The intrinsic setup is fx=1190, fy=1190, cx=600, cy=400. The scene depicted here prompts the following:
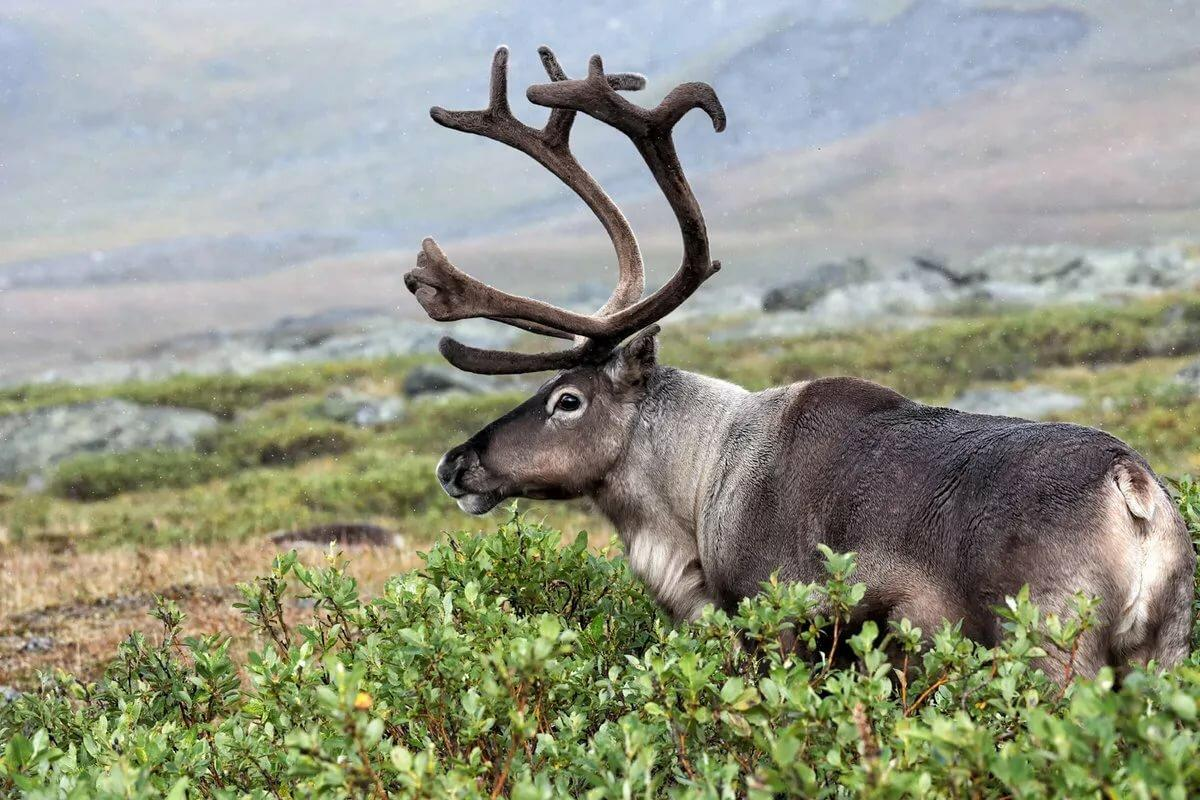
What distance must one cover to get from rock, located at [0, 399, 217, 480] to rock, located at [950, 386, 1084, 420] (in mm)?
20852

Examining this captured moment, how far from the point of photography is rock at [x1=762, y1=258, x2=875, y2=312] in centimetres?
5322

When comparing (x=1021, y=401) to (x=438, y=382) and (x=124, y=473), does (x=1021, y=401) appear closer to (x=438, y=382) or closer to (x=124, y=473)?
(x=438, y=382)

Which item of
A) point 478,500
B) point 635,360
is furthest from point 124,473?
point 635,360

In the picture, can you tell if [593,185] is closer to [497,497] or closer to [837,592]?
[497,497]

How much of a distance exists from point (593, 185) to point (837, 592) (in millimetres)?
3680

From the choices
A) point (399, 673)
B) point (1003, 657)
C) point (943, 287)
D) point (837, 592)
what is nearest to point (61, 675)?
point (399, 673)

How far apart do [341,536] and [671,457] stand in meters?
8.37

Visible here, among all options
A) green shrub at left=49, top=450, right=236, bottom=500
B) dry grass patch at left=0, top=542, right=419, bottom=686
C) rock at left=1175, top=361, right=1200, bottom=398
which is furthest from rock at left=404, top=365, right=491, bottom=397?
dry grass patch at left=0, top=542, right=419, bottom=686

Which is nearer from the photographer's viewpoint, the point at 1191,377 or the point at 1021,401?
the point at 1021,401

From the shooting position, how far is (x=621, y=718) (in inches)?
132

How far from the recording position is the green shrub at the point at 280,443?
31250 mm

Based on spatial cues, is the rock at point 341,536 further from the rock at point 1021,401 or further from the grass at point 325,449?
the rock at point 1021,401

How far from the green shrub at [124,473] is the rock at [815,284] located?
2952cm

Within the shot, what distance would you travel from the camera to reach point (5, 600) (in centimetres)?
1009
